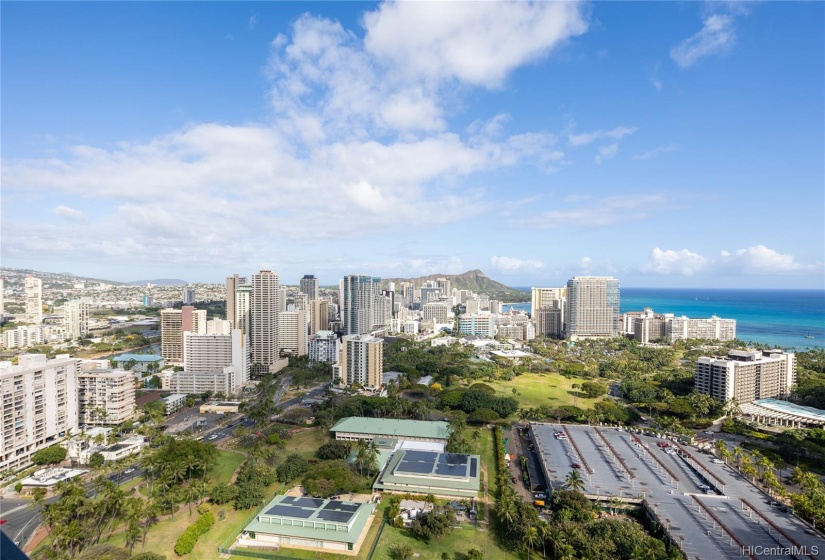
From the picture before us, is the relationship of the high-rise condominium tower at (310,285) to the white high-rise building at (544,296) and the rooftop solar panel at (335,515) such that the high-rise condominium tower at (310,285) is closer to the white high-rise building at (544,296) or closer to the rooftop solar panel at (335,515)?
the white high-rise building at (544,296)

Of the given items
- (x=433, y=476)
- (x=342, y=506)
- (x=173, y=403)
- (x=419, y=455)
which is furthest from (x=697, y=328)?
(x=173, y=403)

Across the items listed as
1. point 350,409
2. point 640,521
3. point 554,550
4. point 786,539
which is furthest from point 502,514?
point 350,409

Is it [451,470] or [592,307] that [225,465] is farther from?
[592,307]

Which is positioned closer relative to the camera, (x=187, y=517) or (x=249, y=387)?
(x=187, y=517)

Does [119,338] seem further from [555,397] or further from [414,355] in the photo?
[555,397]

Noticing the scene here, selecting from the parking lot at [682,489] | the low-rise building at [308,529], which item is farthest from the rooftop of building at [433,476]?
the parking lot at [682,489]

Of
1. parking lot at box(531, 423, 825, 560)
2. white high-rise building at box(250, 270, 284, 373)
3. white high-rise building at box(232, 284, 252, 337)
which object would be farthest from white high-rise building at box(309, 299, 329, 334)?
parking lot at box(531, 423, 825, 560)
